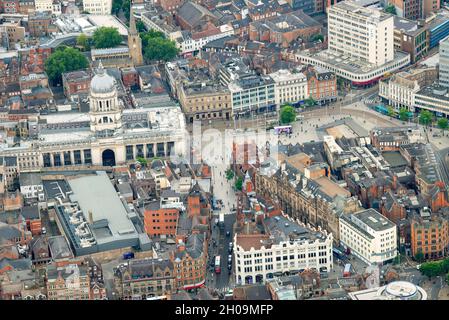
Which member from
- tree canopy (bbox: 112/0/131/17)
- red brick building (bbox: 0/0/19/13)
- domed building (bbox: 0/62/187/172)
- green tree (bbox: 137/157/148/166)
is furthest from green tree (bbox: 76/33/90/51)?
green tree (bbox: 137/157/148/166)

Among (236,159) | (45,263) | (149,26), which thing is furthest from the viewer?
(149,26)

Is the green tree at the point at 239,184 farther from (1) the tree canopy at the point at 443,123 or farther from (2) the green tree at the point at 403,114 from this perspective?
(1) the tree canopy at the point at 443,123

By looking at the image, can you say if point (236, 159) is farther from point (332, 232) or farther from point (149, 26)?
point (149, 26)

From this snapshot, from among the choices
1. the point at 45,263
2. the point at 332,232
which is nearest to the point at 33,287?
the point at 45,263

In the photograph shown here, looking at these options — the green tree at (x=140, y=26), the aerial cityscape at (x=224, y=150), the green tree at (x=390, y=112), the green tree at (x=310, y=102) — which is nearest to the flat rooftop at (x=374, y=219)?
the aerial cityscape at (x=224, y=150)

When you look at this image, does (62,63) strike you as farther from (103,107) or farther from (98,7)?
(98,7)

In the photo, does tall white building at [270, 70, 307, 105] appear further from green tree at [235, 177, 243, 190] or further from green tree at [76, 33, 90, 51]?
green tree at [76, 33, 90, 51]

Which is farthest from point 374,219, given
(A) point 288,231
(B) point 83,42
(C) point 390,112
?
(B) point 83,42

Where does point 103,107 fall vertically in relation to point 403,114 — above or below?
above
